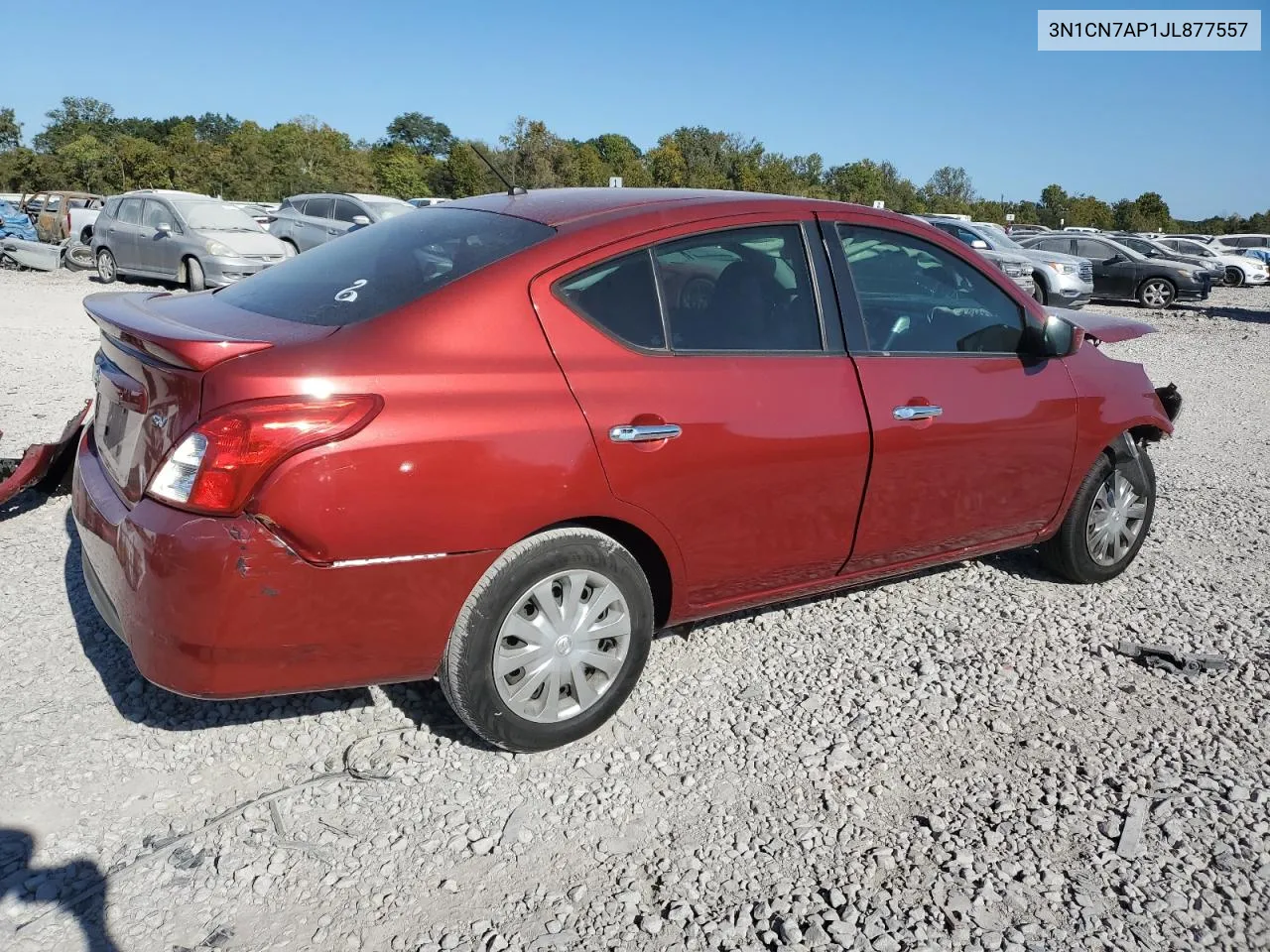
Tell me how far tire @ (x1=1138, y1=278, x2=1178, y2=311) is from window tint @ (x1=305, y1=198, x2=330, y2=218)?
1754 centimetres

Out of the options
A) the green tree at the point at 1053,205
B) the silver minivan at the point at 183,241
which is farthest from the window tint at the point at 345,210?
the green tree at the point at 1053,205

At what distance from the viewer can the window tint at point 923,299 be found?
3.86m

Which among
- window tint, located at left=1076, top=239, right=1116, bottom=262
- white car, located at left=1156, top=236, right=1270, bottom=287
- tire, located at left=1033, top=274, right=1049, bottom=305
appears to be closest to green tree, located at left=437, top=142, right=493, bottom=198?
window tint, located at left=1076, top=239, right=1116, bottom=262

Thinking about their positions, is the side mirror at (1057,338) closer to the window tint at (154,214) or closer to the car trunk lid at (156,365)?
the car trunk lid at (156,365)

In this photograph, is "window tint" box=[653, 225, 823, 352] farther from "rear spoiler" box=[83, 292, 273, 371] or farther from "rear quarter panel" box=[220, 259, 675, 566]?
"rear spoiler" box=[83, 292, 273, 371]

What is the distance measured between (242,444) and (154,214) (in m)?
17.0

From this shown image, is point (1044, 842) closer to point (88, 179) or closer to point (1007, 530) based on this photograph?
point (1007, 530)

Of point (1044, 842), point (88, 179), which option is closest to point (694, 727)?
point (1044, 842)

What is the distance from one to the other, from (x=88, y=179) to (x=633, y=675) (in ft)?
205

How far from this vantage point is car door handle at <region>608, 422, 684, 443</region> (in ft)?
10.1

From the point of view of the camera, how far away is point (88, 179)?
55.6 metres

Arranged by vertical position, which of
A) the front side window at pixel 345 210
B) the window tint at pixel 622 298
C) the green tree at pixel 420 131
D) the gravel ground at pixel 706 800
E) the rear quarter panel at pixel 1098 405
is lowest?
the gravel ground at pixel 706 800

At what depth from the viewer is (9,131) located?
65438 mm

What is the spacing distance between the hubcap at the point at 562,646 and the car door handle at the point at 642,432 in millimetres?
425
